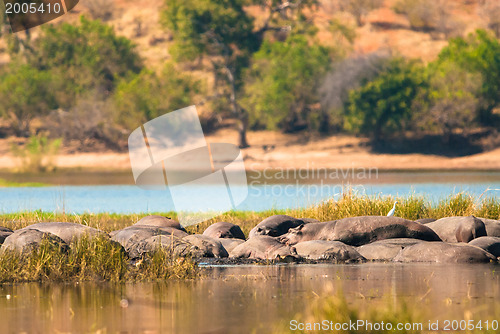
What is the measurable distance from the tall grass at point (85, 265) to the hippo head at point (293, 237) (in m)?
3.58

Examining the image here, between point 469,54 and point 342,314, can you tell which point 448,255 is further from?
point 469,54

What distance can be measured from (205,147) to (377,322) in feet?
138

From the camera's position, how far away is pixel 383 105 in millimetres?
50219

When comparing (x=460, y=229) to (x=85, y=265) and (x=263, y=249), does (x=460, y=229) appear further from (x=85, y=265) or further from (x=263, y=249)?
(x=85, y=265)

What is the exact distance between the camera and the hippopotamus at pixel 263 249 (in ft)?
46.0

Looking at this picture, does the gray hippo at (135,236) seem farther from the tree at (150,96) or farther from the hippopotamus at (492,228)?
the tree at (150,96)

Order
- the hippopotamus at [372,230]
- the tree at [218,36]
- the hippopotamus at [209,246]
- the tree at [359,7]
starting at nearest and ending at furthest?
the hippopotamus at [209,246] → the hippopotamus at [372,230] → the tree at [218,36] → the tree at [359,7]

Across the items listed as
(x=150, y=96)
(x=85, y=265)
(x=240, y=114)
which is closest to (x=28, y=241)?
(x=85, y=265)

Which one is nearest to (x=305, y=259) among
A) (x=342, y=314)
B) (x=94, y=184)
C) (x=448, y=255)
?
(x=448, y=255)

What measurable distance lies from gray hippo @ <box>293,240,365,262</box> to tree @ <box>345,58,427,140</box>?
3676cm

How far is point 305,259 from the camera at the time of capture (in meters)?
13.9

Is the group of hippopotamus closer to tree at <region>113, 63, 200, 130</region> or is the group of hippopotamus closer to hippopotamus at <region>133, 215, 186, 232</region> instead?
hippopotamus at <region>133, 215, 186, 232</region>

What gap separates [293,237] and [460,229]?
301 cm

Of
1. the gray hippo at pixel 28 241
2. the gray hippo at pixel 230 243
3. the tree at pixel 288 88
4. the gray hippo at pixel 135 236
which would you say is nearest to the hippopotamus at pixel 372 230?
the gray hippo at pixel 230 243
